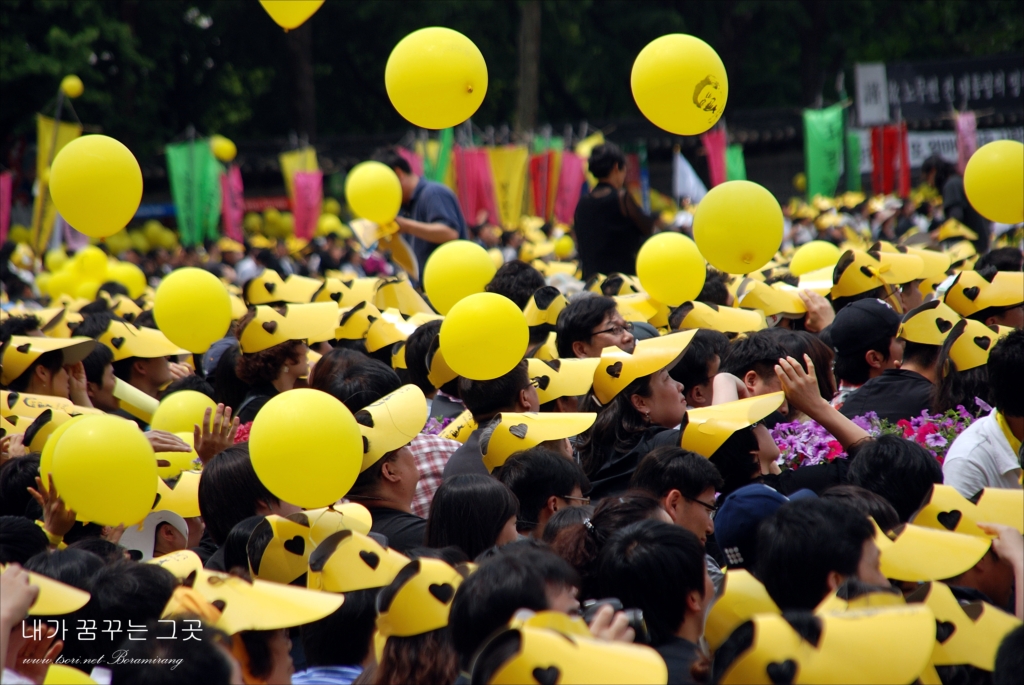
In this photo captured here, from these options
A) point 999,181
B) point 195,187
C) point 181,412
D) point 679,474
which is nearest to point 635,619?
point 679,474

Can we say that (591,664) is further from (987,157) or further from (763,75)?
(763,75)

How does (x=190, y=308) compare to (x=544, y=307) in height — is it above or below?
above

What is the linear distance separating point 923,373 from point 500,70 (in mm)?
28315

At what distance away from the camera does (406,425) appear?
3.64 metres

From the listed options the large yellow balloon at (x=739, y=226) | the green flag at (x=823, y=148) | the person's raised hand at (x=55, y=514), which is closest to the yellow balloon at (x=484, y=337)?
the large yellow balloon at (x=739, y=226)

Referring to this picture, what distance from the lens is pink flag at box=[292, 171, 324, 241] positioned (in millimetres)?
20375

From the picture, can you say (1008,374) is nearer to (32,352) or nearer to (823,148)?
(32,352)

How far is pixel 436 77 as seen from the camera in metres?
4.64

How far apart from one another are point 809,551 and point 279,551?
1381mm

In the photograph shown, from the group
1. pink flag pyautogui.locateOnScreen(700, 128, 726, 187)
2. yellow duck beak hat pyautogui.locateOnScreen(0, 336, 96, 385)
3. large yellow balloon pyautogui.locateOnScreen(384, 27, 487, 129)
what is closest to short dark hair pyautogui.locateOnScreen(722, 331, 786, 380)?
large yellow balloon pyautogui.locateOnScreen(384, 27, 487, 129)

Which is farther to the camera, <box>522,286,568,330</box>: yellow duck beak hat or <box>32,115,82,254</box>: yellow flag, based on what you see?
<box>32,115,82,254</box>: yellow flag

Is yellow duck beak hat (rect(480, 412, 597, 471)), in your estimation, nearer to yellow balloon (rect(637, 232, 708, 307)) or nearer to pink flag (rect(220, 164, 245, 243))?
yellow balloon (rect(637, 232, 708, 307))

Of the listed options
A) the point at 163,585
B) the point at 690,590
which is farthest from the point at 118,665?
the point at 690,590

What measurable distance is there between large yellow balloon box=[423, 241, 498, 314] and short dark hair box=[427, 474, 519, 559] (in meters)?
2.74
